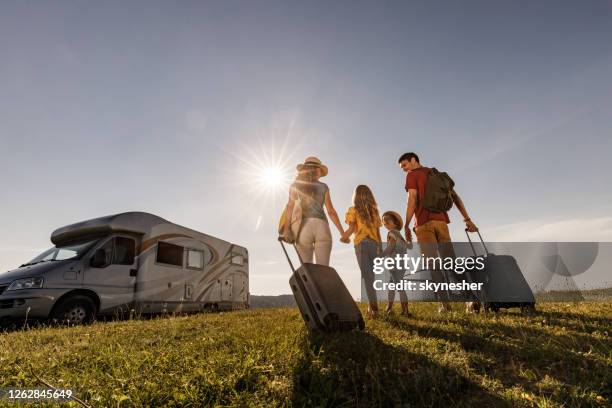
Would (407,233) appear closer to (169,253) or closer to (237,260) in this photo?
(169,253)

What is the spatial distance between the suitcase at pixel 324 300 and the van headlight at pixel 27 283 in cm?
733

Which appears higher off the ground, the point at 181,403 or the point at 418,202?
the point at 418,202

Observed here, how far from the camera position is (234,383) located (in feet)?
8.41

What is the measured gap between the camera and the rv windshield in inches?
363

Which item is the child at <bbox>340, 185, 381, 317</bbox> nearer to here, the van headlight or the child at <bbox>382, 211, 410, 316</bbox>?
the child at <bbox>382, 211, 410, 316</bbox>

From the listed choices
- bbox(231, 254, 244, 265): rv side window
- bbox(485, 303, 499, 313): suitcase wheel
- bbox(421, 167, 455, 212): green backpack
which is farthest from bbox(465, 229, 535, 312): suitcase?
bbox(231, 254, 244, 265): rv side window

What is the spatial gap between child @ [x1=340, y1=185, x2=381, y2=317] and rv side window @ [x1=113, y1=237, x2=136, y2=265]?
7.21m

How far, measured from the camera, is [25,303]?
8.04 metres

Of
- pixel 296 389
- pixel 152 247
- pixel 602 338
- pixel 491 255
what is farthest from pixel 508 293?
pixel 152 247

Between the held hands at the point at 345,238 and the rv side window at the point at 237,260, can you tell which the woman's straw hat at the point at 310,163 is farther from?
the rv side window at the point at 237,260

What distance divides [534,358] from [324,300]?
6.84 feet

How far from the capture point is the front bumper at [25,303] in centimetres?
800

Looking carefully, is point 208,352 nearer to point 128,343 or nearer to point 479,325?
point 128,343

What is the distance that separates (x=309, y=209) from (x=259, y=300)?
37.0 m
